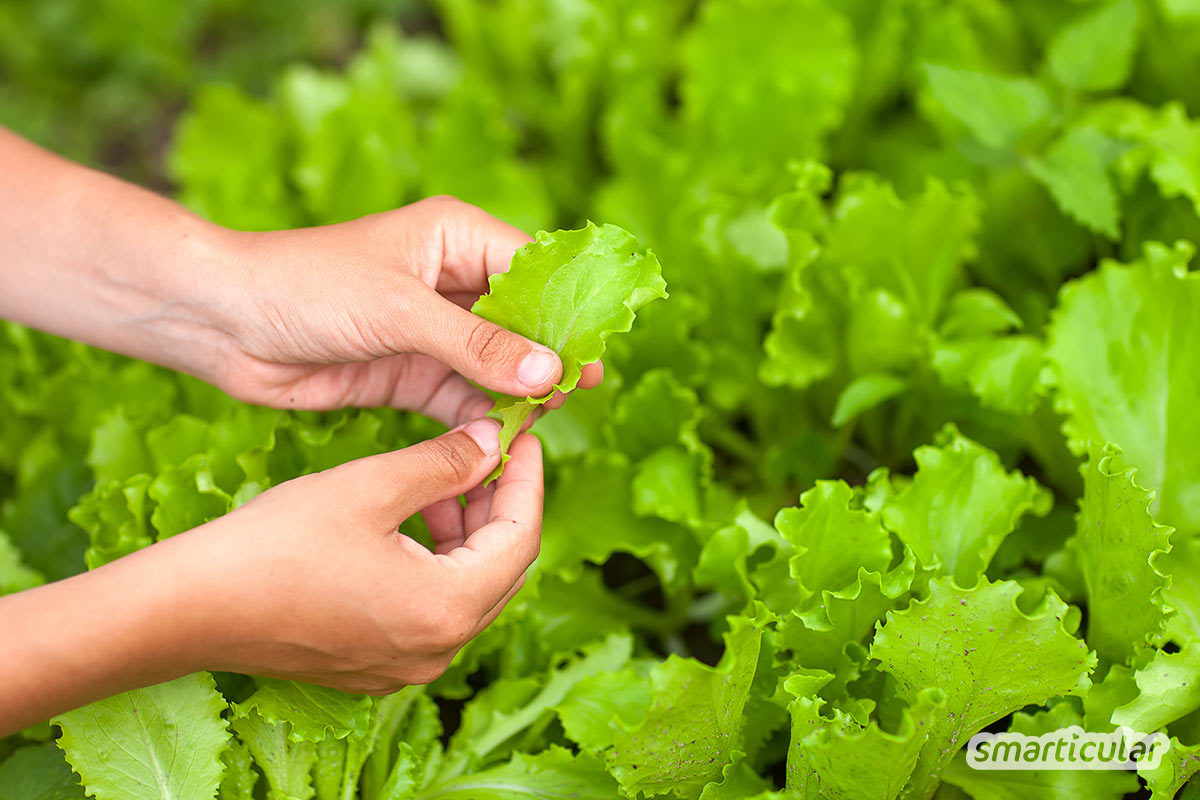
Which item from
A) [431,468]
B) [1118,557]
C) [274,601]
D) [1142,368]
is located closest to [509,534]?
[431,468]

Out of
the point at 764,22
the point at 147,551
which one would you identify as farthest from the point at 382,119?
the point at 147,551

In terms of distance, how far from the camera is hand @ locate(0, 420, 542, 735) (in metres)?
0.87

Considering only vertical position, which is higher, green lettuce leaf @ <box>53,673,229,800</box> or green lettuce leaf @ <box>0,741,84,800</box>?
green lettuce leaf @ <box>53,673,229,800</box>

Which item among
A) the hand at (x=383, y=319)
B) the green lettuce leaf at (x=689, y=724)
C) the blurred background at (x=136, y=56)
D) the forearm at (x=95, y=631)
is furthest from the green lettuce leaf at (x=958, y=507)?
the blurred background at (x=136, y=56)

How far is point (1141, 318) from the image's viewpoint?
1.26 m

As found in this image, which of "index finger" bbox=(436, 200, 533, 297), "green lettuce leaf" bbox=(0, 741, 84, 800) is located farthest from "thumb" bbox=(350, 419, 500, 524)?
"green lettuce leaf" bbox=(0, 741, 84, 800)

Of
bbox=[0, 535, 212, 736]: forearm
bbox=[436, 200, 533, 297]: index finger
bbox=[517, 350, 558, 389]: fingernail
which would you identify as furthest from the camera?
bbox=[436, 200, 533, 297]: index finger

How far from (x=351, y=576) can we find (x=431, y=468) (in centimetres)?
14

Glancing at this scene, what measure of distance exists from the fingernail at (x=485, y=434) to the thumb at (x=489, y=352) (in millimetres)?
76

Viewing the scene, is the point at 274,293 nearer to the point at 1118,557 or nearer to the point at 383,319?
the point at 383,319

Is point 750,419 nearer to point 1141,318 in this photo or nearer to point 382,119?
point 1141,318

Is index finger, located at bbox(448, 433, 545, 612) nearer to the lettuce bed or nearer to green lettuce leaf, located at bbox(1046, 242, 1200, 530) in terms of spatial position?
the lettuce bed

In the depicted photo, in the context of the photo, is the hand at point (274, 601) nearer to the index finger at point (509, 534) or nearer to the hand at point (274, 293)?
the index finger at point (509, 534)

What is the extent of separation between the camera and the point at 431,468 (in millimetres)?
976
